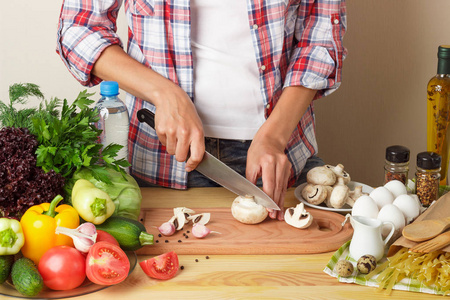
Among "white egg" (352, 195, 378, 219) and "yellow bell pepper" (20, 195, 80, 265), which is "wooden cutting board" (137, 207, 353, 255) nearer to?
"white egg" (352, 195, 378, 219)

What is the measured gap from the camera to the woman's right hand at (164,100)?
1.44m

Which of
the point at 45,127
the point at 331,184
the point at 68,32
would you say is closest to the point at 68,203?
the point at 45,127

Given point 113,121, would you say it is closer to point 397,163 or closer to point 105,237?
point 105,237

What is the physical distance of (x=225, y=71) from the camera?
1674mm

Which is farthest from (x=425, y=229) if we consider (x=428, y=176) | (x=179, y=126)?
(x=179, y=126)

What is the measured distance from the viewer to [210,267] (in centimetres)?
121

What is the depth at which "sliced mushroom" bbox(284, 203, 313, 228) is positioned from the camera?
136cm

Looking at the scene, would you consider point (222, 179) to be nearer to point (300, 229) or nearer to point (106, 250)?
point (300, 229)

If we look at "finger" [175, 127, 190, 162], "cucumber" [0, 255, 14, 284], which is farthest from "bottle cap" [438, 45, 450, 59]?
"cucumber" [0, 255, 14, 284]

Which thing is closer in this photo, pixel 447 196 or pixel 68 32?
pixel 447 196

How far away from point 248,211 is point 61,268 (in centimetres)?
48

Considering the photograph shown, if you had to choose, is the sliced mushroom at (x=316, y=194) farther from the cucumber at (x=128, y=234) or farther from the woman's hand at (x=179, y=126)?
the cucumber at (x=128, y=234)

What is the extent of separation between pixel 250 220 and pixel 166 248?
0.73ft

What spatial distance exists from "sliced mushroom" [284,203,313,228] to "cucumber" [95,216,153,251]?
0.36 meters
